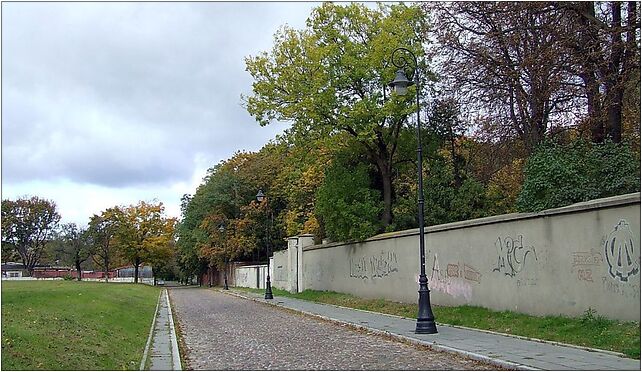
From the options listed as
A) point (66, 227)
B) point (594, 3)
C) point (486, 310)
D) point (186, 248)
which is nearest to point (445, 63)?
point (594, 3)

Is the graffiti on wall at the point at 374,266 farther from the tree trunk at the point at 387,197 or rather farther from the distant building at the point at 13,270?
the distant building at the point at 13,270

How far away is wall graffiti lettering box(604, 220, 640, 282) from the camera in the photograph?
512 inches

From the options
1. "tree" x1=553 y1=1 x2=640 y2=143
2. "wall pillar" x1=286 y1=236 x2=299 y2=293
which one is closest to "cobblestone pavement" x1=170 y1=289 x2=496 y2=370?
"tree" x1=553 y1=1 x2=640 y2=143

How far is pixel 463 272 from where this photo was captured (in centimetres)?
2006

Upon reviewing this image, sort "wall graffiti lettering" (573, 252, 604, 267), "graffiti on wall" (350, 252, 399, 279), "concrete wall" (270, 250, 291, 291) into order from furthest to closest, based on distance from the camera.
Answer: "concrete wall" (270, 250, 291, 291), "graffiti on wall" (350, 252, 399, 279), "wall graffiti lettering" (573, 252, 604, 267)

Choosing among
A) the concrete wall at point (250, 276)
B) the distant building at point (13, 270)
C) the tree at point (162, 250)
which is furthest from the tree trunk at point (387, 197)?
the distant building at point (13, 270)

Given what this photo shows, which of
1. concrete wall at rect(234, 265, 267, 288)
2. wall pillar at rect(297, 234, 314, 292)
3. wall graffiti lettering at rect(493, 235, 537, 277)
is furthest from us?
concrete wall at rect(234, 265, 267, 288)

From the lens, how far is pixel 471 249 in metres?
19.5

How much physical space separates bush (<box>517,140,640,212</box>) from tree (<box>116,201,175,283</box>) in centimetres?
5992

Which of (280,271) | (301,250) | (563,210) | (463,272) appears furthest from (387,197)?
(280,271)

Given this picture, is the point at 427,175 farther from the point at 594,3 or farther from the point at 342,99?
the point at 594,3

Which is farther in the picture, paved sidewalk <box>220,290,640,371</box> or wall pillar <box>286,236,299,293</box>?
wall pillar <box>286,236,299,293</box>

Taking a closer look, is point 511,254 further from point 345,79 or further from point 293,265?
point 293,265

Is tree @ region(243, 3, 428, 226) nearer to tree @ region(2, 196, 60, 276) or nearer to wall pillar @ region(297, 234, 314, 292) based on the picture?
wall pillar @ region(297, 234, 314, 292)
